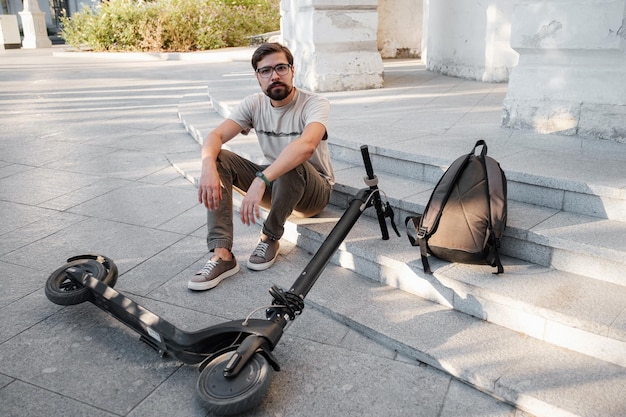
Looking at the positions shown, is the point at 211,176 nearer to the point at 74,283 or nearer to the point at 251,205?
the point at 251,205

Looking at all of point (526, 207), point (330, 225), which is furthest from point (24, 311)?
point (526, 207)

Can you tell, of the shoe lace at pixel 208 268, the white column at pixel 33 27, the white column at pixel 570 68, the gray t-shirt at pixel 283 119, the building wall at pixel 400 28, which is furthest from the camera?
the white column at pixel 33 27

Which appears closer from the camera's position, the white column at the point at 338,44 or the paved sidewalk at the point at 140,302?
the paved sidewalk at the point at 140,302

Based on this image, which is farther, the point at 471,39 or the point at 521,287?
the point at 471,39

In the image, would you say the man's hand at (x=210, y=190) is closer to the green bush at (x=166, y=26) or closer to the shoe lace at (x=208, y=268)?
the shoe lace at (x=208, y=268)

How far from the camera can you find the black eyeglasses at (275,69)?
290 centimetres

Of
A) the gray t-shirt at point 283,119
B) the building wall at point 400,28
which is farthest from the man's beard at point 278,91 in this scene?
the building wall at point 400,28

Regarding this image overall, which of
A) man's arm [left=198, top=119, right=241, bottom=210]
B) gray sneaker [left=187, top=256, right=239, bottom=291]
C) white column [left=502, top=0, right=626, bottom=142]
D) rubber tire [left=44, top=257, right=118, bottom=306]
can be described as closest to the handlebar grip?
man's arm [left=198, top=119, right=241, bottom=210]

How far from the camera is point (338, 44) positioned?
6.58m

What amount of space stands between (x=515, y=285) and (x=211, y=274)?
4.96 feet

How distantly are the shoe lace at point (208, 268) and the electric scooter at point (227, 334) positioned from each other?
55 cm

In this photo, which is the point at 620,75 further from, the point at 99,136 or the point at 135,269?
the point at 99,136

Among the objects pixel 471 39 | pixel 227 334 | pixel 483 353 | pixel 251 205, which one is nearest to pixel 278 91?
pixel 251 205

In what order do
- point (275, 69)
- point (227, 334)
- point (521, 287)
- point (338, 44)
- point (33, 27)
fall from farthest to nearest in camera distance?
1. point (33, 27)
2. point (338, 44)
3. point (275, 69)
4. point (521, 287)
5. point (227, 334)
